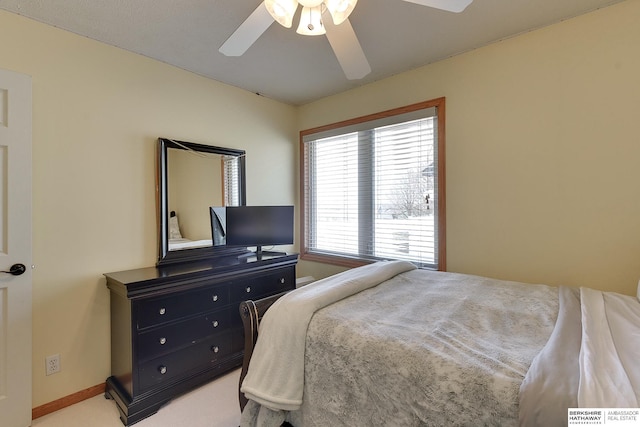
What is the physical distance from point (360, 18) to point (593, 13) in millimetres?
1540

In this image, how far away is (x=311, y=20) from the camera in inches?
56.2

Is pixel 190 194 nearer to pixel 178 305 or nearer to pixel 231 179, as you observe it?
pixel 231 179

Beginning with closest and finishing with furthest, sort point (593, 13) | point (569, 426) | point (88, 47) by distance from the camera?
point (569, 426)
point (593, 13)
point (88, 47)

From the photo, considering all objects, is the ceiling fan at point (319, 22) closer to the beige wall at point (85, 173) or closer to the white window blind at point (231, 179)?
the beige wall at point (85, 173)

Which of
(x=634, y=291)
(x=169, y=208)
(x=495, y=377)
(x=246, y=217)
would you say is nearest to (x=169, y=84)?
(x=169, y=208)

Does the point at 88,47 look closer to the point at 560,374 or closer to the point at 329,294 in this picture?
the point at 329,294

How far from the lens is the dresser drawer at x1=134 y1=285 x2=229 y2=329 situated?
1.99 m

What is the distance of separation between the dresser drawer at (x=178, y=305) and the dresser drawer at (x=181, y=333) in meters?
0.05

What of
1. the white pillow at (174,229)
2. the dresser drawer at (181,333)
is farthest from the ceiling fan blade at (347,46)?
the dresser drawer at (181,333)

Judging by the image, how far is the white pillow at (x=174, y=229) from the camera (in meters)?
2.58

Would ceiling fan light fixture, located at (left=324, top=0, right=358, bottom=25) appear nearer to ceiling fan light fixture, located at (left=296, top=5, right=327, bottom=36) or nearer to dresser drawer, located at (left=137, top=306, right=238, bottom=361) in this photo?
ceiling fan light fixture, located at (left=296, top=5, right=327, bottom=36)

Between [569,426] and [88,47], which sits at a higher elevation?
[88,47]

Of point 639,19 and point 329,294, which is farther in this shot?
point 639,19

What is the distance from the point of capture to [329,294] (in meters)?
1.58
